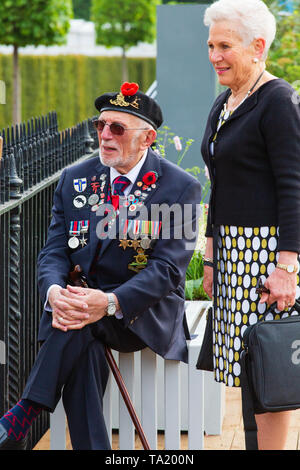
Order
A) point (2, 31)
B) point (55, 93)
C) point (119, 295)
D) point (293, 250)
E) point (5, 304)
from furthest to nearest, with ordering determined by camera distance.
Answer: point (55, 93) → point (2, 31) → point (5, 304) → point (119, 295) → point (293, 250)

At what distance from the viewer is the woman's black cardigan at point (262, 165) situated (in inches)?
118

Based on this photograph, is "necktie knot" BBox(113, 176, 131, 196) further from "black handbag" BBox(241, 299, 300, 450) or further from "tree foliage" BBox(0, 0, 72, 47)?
"tree foliage" BBox(0, 0, 72, 47)

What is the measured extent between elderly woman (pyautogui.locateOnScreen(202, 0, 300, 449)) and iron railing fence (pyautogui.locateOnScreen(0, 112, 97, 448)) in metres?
0.95

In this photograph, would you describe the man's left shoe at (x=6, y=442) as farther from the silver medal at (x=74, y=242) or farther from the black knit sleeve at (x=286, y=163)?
the black knit sleeve at (x=286, y=163)

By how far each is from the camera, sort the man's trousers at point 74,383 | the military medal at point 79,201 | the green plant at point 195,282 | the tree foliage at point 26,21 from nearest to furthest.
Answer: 1. the man's trousers at point 74,383
2. the military medal at point 79,201
3. the green plant at point 195,282
4. the tree foliage at point 26,21

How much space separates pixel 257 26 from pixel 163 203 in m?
0.78

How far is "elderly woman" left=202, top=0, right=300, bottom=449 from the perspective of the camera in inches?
118

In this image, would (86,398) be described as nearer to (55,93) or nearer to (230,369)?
(230,369)

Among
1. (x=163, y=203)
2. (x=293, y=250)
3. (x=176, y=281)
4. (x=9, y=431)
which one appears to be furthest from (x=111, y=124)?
(x=9, y=431)

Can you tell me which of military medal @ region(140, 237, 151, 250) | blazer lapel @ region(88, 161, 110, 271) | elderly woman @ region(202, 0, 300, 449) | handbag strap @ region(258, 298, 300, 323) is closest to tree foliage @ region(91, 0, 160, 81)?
blazer lapel @ region(88, 161, 110, 271)

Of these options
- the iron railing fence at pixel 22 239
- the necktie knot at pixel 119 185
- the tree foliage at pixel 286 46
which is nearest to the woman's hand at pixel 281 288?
the necktie knot at pixel 119 185

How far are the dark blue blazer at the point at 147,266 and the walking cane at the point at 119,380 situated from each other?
36 millimetres
